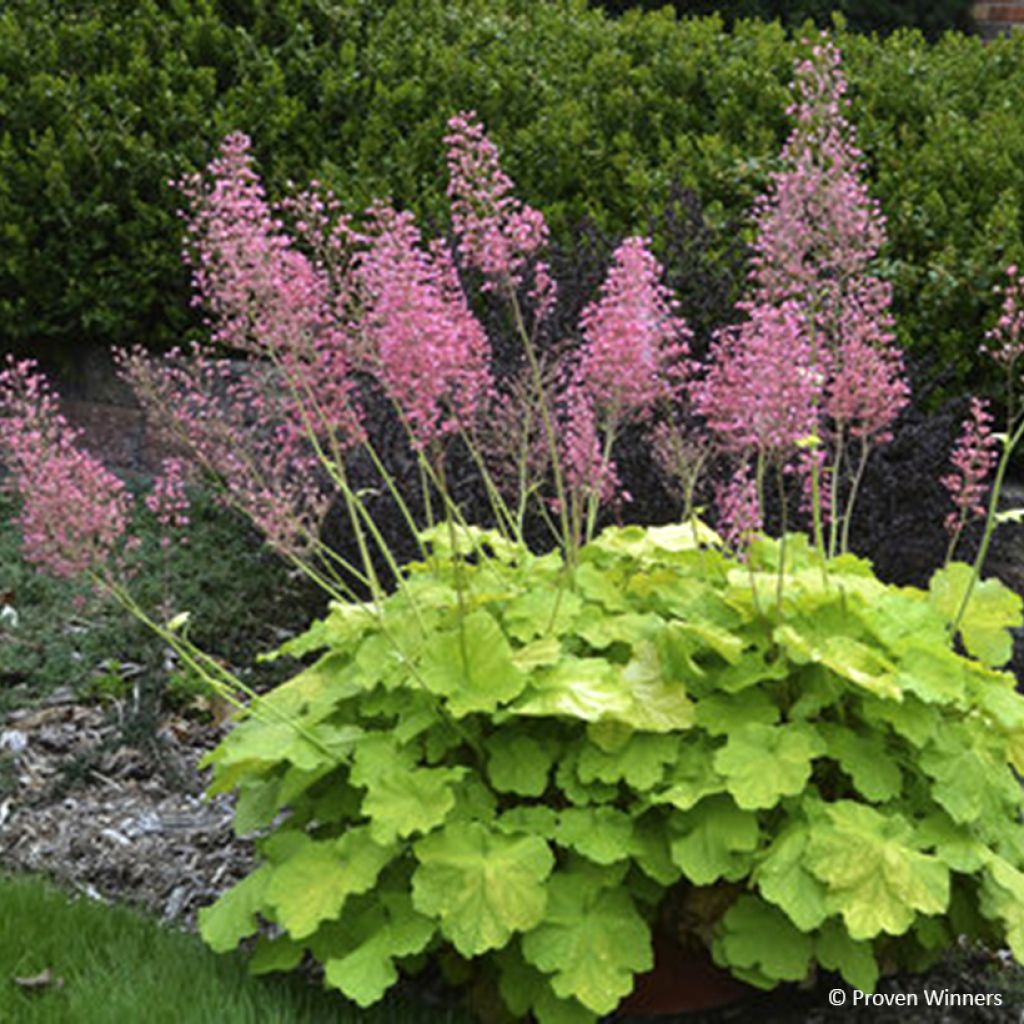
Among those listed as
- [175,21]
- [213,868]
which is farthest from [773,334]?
[175,21]

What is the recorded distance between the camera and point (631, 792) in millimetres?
3232

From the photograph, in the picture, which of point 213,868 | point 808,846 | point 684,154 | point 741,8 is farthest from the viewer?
point 741,8

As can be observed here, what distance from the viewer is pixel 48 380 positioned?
22.8 ft

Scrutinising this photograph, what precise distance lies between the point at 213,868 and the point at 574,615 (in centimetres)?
124

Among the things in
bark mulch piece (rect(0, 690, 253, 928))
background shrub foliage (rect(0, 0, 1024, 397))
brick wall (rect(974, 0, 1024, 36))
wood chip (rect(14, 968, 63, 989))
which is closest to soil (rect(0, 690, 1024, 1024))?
bark mulch piece (rect(0, 690, 253, 928))

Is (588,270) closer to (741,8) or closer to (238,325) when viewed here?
(238,325)

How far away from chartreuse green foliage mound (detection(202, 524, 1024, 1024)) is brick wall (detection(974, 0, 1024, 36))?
996cm

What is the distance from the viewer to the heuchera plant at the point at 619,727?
299 cm

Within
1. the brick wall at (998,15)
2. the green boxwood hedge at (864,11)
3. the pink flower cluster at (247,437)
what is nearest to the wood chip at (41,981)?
the pink flower cluster at (247,437)

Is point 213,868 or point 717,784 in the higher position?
point 717,784

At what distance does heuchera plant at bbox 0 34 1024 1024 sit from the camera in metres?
2.99

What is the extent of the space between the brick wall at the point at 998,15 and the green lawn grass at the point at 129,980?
10.4 metres

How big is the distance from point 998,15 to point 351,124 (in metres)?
7.33

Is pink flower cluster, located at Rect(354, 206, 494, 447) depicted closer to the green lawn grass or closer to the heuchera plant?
the heuchera plant
